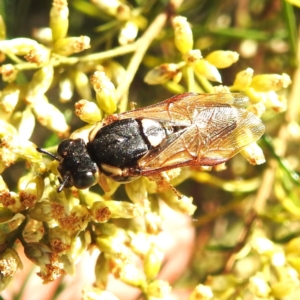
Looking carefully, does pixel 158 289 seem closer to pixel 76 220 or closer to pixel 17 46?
pixel 76 220

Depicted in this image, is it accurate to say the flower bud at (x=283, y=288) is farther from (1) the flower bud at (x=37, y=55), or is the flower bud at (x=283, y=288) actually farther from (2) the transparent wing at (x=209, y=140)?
(1) the flower bud at (x=37, y=55)

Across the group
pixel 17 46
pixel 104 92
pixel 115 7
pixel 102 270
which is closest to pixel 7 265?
pixel 102 270

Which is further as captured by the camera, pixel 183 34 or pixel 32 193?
pixel 183 34

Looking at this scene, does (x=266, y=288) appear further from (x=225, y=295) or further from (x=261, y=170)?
(x=261, y=170)

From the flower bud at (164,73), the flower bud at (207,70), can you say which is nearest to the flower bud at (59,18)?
the flower bud at (164,73)

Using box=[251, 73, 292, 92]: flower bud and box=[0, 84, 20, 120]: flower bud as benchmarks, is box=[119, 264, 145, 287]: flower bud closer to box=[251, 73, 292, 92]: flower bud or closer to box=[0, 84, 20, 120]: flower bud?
box=[0, 84, 20, 120]: flower bud

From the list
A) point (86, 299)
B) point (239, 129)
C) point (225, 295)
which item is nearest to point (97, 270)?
point (86, 299)

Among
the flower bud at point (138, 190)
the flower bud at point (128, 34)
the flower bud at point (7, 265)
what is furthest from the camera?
the flower bud at point (128, 34)
